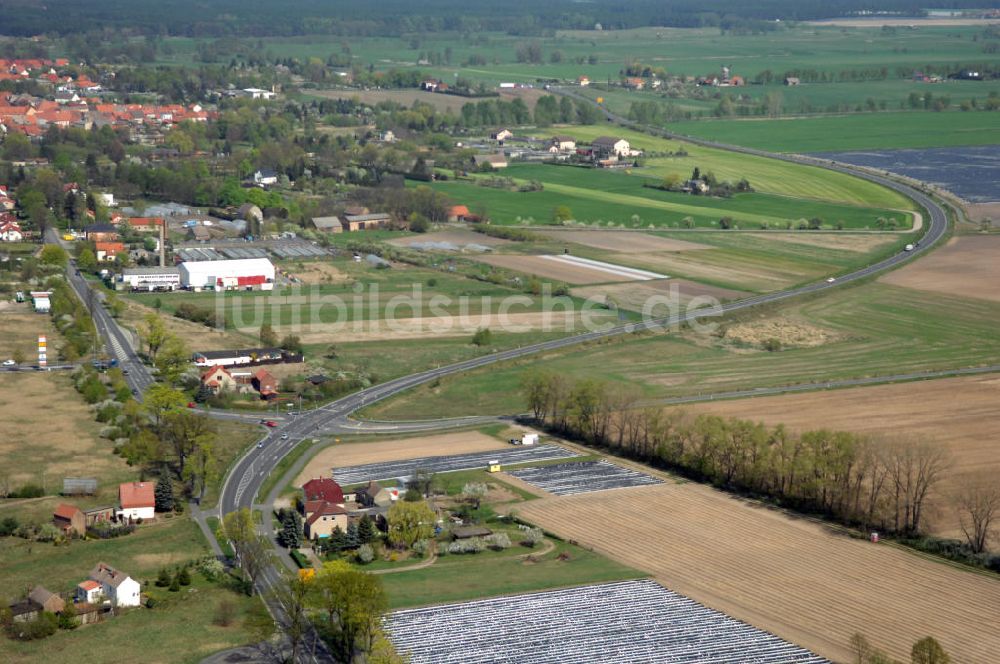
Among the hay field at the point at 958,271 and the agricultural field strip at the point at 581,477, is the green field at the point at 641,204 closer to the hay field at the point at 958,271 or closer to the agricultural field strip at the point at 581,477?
the hay field at the point at 958,271

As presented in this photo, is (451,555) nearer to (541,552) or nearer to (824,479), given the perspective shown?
(541,552)

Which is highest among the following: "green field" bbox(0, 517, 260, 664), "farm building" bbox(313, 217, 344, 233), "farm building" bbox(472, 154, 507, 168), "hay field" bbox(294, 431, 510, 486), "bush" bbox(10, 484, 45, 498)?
"farm building" bbox(472, 154, 507, 168)

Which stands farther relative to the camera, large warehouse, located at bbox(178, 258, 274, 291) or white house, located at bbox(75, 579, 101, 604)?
large warehouse, located at bbox(178, 258, 274, 291)

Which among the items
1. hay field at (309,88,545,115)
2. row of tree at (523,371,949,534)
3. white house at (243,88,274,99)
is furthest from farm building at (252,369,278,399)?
white house at (243,88,274,99)

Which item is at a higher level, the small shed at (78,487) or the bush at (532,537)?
→ the bush at (532,537)

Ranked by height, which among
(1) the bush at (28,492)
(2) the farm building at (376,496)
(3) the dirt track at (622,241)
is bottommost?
(1) the bush at (28,492)

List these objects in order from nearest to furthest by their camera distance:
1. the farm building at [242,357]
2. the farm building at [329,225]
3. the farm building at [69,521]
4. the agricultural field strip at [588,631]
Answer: the agricultural field strip at [588,631] → the farm building at [69,521] → the farm building at [242,357] → the farm building at [329,225]

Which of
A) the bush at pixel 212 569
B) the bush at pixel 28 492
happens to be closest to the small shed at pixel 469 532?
the bush at pixel 212 569

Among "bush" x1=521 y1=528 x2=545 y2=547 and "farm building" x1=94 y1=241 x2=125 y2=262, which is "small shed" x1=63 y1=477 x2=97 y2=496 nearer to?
"bush" x1=521 y1=528 x2=545 y2=547
